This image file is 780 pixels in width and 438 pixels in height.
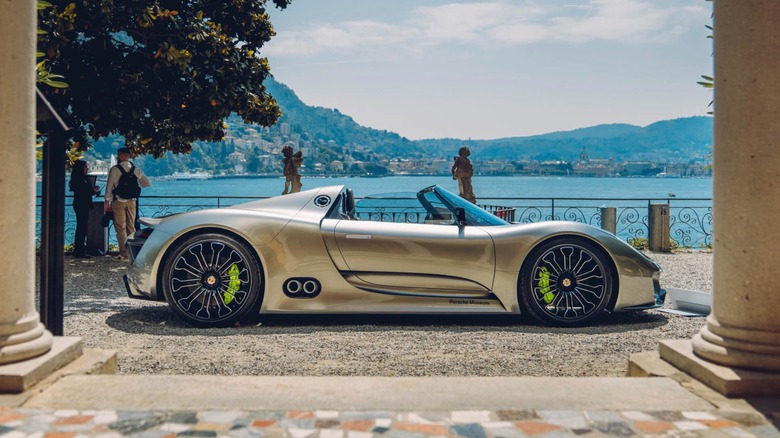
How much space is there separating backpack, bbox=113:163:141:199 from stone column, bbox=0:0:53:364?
27.2 feet

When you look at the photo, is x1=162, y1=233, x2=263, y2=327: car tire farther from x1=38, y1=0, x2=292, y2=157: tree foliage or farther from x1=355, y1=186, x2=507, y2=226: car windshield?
x1=38, y1=0, x2=292, y2=157: tree foliage

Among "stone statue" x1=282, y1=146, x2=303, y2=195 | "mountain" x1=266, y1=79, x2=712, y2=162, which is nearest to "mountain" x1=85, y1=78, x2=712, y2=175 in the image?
"mountain" x1=266, y1=79, x2=712, y2=162

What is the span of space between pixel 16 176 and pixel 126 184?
27.7 feet

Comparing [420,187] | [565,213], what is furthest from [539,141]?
[565,213]

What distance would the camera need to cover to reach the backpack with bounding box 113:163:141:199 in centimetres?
1173

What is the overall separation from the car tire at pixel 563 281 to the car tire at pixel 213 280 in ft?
7.33

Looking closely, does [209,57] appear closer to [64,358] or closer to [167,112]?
[167,112]

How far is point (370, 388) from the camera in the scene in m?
3.66

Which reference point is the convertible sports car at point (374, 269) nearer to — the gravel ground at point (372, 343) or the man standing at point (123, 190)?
the gravel ground at point (372, 343)

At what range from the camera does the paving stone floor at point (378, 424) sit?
3.04 meters

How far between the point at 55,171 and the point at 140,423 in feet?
6.39

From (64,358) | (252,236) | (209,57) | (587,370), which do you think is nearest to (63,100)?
(209,57)

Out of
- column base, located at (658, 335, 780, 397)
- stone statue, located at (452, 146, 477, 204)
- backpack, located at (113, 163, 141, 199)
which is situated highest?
stone statue, located at (452, 146, 477, 204)

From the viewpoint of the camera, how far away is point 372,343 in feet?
18.0
